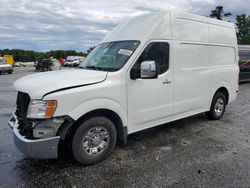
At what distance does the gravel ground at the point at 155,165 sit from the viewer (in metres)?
3.32

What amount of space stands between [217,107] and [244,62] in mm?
8009

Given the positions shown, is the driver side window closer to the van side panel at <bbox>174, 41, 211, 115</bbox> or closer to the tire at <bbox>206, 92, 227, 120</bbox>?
the van side panel at <bbox>174, 41, 211, 115</bbox>

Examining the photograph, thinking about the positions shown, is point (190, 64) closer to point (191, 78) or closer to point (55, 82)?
point (191, 78)

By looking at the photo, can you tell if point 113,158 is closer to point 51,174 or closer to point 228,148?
point 51,174

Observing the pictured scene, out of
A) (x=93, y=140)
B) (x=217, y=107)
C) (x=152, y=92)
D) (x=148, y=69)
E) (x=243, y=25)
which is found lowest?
(x=93, y=140)

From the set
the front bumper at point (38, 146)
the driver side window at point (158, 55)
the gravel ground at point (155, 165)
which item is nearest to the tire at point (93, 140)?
the gravel ground at point (155, 165)

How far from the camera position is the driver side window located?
168 inches

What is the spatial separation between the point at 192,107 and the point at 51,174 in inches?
132

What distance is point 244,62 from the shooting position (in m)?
12.9

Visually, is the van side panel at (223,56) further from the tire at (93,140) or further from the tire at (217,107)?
the tire at (93,140)

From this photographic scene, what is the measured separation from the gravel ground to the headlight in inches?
36.7

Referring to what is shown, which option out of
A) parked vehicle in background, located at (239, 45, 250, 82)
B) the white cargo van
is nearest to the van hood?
the white cargo van

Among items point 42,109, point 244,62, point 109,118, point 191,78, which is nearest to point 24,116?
point 42,109

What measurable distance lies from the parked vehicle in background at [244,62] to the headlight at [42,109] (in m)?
12.0
